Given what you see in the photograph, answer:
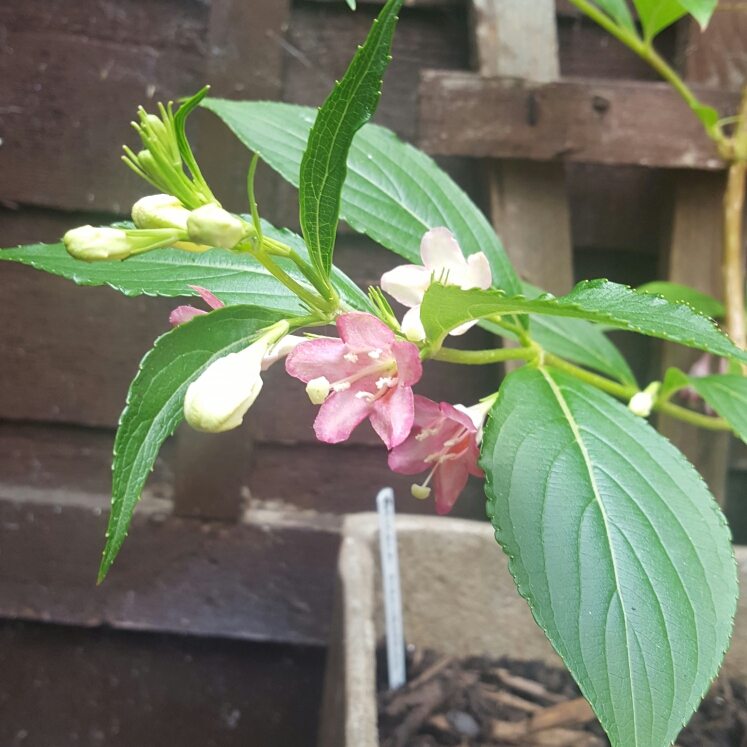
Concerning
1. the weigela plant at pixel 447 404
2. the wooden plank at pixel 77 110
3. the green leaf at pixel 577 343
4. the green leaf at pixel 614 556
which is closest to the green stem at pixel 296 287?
the weigela plant at pixel 447 404

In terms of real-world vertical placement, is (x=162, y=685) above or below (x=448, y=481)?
below

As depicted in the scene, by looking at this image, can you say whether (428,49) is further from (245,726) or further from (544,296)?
(245,726)

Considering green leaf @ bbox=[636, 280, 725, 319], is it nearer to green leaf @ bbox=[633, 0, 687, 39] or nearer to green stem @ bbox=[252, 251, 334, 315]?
green leaf @ bbox=[633, 0, 687, 39]

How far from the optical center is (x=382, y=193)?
472 mm

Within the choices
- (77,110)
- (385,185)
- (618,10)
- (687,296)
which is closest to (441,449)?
(385,185)

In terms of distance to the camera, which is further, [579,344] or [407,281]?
[579,344]

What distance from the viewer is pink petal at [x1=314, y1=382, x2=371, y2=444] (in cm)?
30

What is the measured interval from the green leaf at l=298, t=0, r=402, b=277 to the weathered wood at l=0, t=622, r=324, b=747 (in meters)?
0.82

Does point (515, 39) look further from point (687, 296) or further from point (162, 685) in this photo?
point (162, 685)

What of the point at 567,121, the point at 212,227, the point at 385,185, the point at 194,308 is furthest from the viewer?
the point at 567,121

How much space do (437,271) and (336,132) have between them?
139 mm

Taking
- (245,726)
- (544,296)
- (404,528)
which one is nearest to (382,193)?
(544,296)

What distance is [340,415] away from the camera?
31cm

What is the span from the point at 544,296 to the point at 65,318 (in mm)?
810
